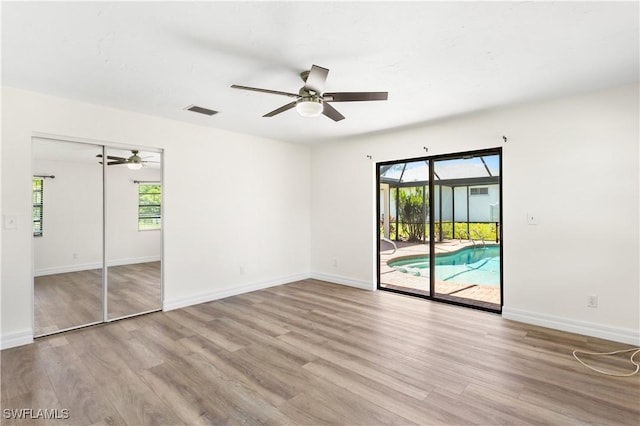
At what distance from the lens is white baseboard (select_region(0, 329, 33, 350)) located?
2.99 meters

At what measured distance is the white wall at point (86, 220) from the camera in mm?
3436

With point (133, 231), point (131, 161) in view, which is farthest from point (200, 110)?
point (133, 231)

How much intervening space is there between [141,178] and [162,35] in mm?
2310

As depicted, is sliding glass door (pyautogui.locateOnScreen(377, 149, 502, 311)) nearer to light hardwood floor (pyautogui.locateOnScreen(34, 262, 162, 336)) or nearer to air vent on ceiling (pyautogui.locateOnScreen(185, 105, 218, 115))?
air vent on ceiling (pyautogui.locateOnScreen(185, 105, 218, 115))

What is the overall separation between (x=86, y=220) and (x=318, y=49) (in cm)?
323

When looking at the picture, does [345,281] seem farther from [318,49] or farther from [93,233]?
[318,49]

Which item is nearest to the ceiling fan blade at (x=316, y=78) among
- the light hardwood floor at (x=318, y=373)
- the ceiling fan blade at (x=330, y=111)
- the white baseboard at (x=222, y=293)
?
the ceiling fan blade at (x=330, y=111)

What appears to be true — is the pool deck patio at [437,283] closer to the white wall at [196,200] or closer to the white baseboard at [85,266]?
the white wall at [196,200]

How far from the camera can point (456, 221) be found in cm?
451

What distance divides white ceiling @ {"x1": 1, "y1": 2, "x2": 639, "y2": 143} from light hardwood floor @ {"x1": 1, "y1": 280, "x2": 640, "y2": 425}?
249 centimetres

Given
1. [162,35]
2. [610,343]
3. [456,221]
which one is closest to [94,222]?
[162,35]

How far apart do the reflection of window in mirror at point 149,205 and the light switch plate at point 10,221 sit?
3.74 feet

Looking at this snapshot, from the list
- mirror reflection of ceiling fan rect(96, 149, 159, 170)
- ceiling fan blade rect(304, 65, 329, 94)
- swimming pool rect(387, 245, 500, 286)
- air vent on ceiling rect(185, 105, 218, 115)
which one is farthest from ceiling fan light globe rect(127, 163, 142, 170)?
swimming pool rect(387, 245, 500, 286)

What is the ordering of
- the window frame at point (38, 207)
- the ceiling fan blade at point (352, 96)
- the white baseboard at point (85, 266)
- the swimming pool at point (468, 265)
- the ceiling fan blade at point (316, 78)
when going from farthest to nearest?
the swimming pool at point (468, 265) → the white baseboard at point (85, 266) → the window frame at point (38, 207) → the ceiling fan blade at point (352, 96) → the ceiling fan blade at point (316, 78)
